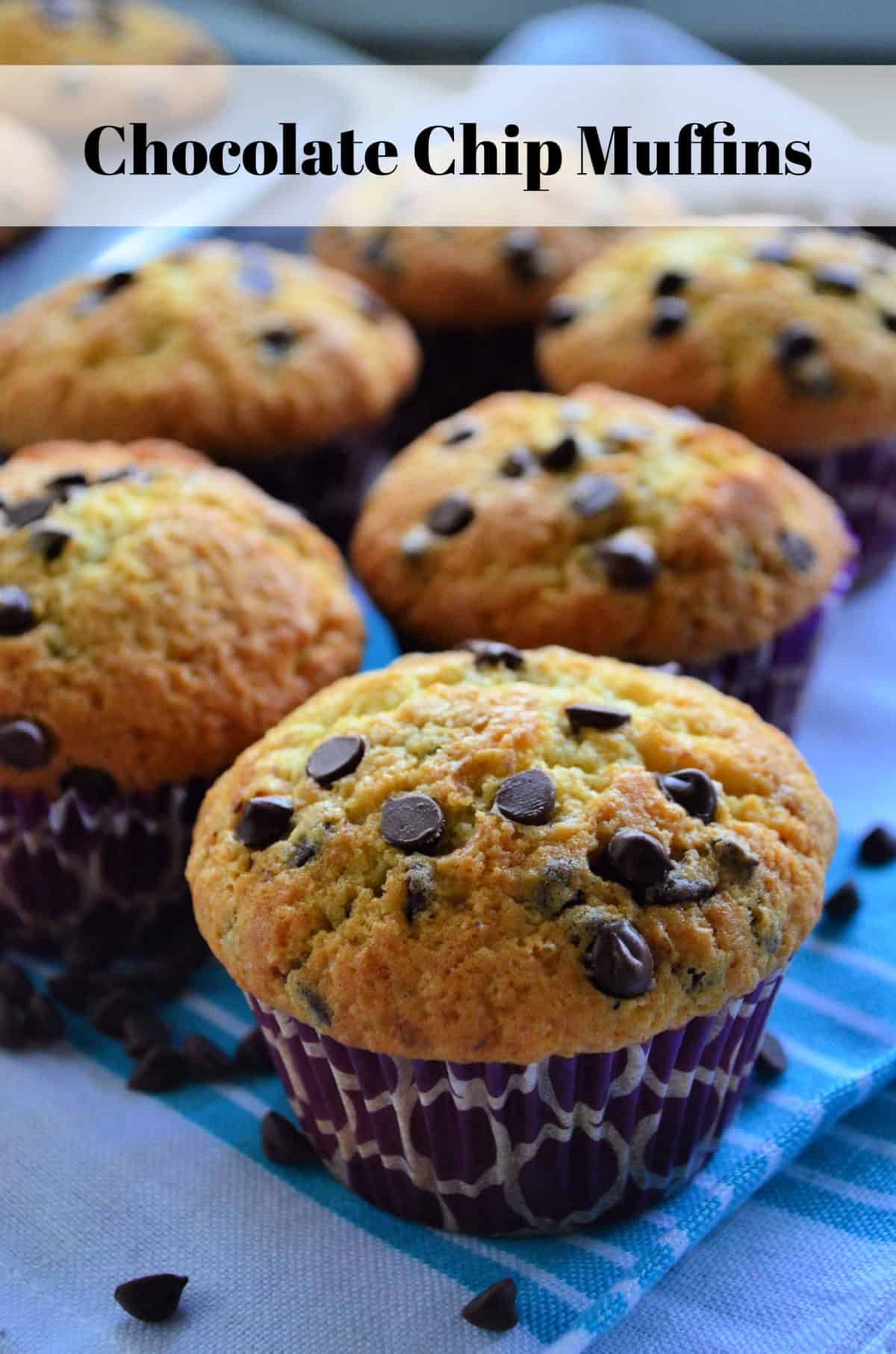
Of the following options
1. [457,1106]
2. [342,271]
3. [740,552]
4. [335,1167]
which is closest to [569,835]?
[457,1106]

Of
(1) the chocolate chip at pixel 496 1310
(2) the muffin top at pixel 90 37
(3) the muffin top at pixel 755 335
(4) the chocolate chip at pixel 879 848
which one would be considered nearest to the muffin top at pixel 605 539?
(3) the muffin top at pixel 755 335

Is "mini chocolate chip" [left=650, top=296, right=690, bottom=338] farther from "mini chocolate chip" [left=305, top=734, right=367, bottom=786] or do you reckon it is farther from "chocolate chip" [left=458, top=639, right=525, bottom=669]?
"mini chocolate chip" [left=305, top=734, right=367, bottom=786]

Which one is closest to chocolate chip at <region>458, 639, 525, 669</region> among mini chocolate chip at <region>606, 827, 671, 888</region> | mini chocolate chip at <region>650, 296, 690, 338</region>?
mini chocolate chip at <region>606, 827, 671, 888</region>

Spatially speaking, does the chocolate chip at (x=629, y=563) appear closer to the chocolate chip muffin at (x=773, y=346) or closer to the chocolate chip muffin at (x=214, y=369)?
the chocolate chip muffin at (x=773, y=346)

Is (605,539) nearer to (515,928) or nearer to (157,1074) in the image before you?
(515,928)


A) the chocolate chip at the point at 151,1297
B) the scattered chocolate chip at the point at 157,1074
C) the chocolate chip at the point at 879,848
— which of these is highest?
the chocolate chip at the point at 879,848

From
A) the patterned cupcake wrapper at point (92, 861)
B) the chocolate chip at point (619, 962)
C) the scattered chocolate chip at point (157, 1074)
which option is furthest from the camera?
the patterned cupcake wrapper at point (92, 861)

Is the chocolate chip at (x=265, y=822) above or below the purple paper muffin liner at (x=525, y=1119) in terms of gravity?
above
